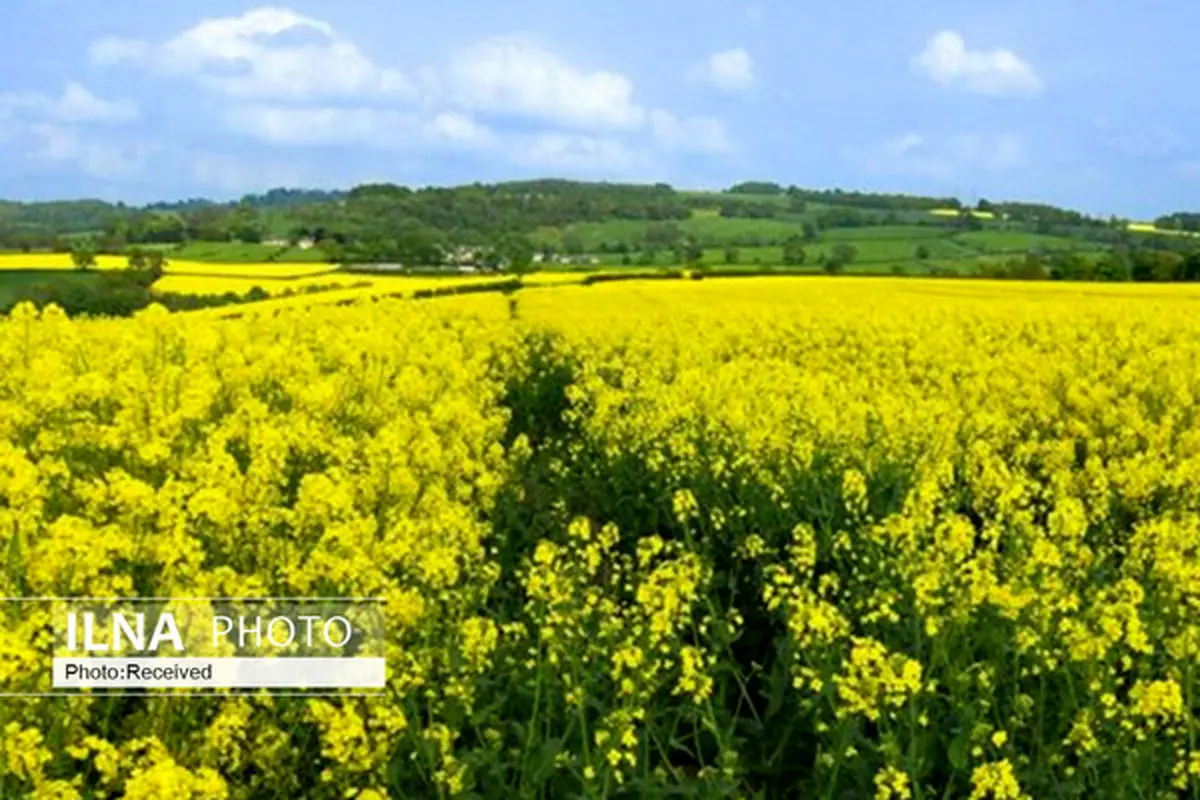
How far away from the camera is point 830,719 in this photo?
208 inches

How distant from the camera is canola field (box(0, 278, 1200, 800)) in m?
4.22

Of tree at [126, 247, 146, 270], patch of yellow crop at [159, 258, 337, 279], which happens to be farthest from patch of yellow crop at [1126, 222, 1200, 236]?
tree at [126, 247, 146, 270]

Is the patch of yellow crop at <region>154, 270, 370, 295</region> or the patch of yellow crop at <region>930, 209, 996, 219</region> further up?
the patch of yellow crop at <region>930, 209, 996, 219</region>

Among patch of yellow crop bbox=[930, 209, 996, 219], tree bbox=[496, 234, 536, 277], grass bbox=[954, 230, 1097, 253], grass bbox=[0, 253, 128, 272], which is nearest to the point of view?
grass bbox=[0, 253, 128, 272]

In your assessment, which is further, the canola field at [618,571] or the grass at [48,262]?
the grass at [48,262]

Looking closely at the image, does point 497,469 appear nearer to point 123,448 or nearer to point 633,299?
point 123,448

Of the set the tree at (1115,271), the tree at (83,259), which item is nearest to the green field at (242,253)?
the tree at (83,259)

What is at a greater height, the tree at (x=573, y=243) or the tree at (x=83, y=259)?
the tree at (x=573, y=243)

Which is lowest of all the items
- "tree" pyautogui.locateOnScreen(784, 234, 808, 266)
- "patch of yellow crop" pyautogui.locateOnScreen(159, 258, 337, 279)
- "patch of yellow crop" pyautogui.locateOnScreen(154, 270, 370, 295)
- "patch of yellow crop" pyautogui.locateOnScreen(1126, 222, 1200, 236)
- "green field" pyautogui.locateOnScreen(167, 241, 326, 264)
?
"patch of yellow crop" pyautogui.locateOnScreen(154, 270, 370, 295)

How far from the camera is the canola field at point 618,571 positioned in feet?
13.8

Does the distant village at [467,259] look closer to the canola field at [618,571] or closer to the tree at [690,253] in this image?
the tree at [690,253]

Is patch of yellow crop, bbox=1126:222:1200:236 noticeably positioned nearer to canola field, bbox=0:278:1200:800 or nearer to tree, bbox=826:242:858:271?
tree, bbox=826:242:858:271

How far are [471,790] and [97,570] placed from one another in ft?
5.51

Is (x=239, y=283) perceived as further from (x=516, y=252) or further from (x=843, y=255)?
(x=843, y=255)
